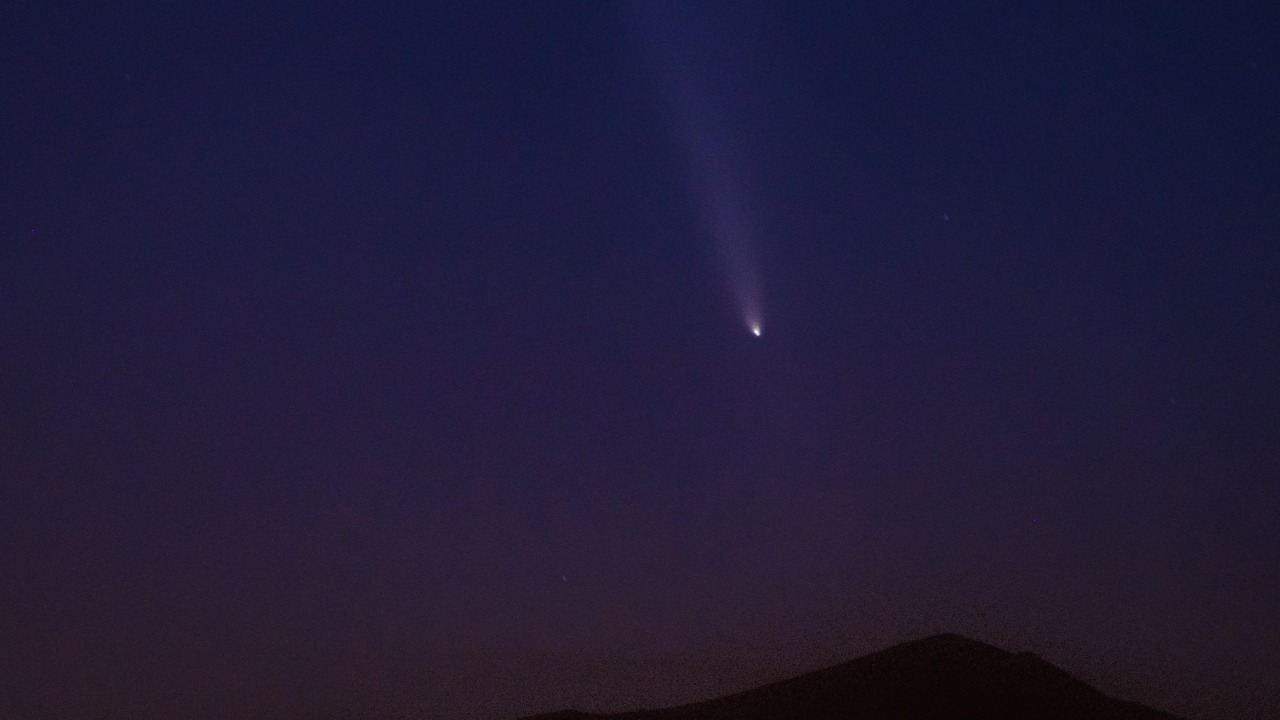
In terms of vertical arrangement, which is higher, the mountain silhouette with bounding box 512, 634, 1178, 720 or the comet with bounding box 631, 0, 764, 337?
the comet with bounding box 631, 0, 764, 337

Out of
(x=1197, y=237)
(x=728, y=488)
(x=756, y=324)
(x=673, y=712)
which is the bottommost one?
(x=673, y=712)

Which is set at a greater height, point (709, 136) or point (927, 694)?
point (709, 136)

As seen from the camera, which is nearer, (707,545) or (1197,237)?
(1197,237)

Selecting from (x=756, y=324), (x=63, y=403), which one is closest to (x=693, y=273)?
(x=756, y=324)

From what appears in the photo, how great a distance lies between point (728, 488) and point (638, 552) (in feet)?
2.23

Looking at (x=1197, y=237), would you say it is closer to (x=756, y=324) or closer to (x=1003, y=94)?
(x=1003, y=94)

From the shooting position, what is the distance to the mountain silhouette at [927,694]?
4914 millimetres

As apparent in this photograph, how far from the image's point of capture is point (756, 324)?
5.43 m

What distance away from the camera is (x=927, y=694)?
5133 millimetres

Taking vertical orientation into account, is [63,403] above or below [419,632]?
above

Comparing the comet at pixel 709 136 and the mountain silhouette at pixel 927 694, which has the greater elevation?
the comet at pixel 709 136

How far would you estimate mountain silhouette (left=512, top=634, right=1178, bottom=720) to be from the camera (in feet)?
16.1

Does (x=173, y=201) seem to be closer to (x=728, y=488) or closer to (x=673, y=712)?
(x=728, y=488)

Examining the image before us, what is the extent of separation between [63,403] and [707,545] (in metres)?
3.85
